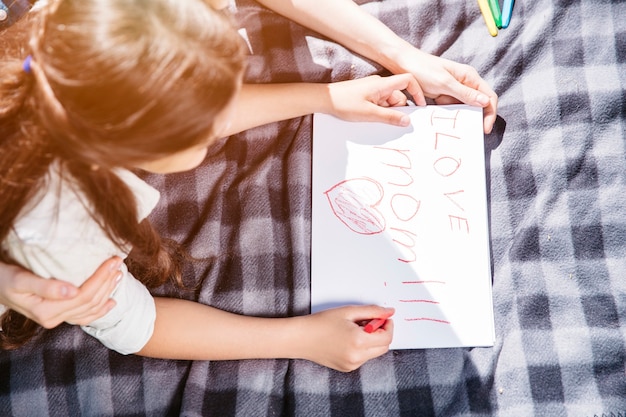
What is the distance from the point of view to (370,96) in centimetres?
87

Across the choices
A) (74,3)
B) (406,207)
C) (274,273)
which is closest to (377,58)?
(406,207)

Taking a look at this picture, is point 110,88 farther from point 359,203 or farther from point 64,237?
point 359,203

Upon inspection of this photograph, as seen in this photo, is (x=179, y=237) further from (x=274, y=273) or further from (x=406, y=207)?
(x=406, y=207)

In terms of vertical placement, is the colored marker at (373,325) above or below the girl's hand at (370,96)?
below

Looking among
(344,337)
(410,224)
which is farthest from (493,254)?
(344,337)

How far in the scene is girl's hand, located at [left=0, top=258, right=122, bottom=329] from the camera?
2.02ft

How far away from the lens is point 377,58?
0.92 m

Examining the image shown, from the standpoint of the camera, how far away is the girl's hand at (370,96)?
86 centimetres

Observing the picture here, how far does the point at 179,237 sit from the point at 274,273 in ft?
0.52

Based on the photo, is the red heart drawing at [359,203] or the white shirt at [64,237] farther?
the red heart drawing at [359,203]

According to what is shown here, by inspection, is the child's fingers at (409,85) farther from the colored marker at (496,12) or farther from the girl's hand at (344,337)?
the girl's hand at (344,337)

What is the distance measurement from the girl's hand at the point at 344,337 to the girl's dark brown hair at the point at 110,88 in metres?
0.34

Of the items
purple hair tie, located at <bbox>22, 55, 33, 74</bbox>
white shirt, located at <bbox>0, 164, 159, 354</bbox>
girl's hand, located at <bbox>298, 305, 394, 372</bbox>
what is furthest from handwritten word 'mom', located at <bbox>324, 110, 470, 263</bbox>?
purple hair tie, located at <bbox>22, 55, 33, 74</bbox>

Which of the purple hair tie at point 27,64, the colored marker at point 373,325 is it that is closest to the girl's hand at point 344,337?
the colored marker at point 373,325
